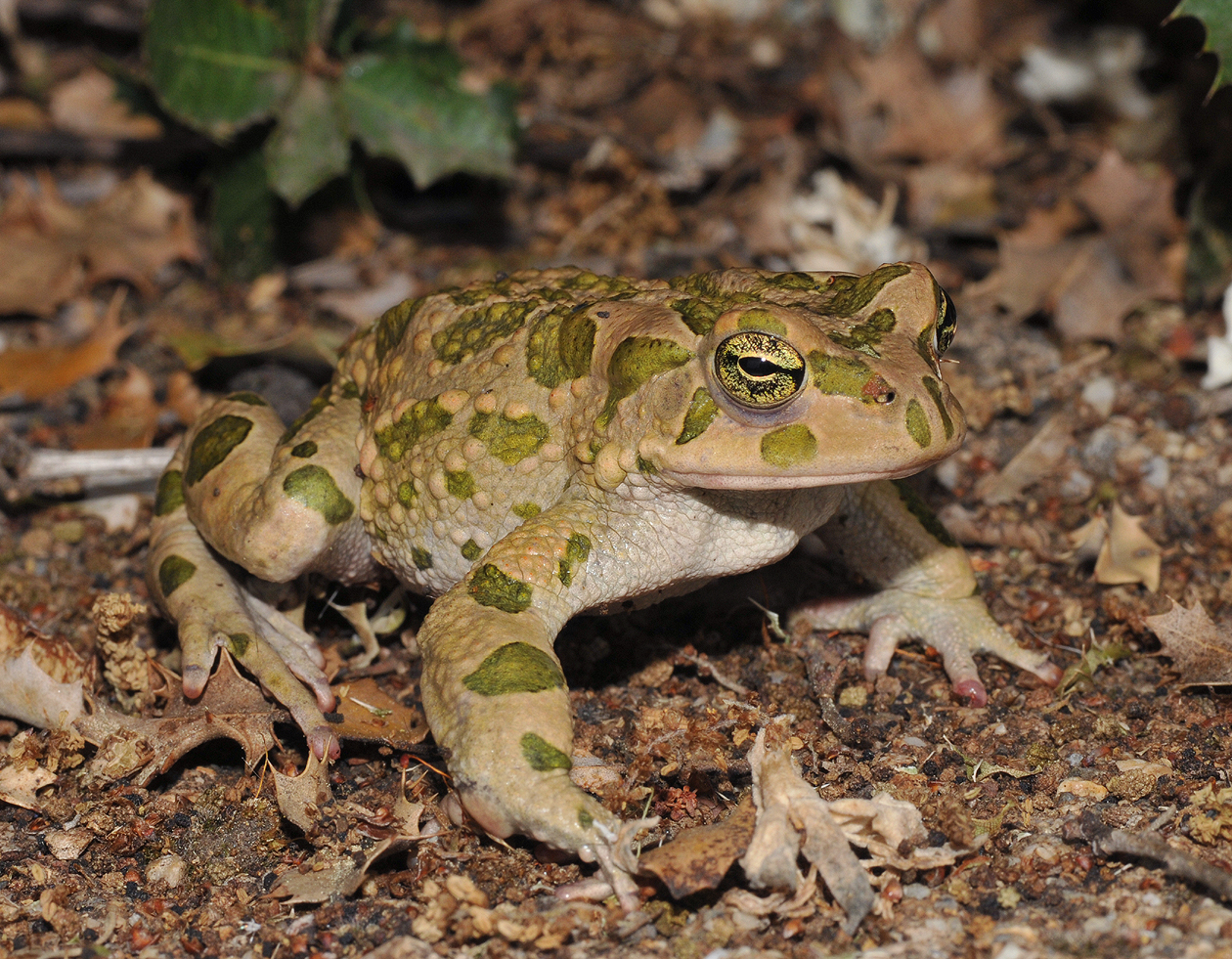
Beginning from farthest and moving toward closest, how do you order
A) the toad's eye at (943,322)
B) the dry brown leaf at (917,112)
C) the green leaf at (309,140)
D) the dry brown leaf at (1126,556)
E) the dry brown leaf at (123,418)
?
the dry brown leaf at (917,112) → the green leaf at (309,140) → the dry brown leaf at (123,418) → the dry brown leaf at (1126,556) → the toad's eye at (943,322)

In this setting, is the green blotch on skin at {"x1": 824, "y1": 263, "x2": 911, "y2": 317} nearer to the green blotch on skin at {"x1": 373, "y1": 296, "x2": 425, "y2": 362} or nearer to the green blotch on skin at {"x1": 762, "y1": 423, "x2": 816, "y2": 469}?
the green blotch on skin at {"x1": 762, "y1": 423, "x2": 816, "y2": 469}

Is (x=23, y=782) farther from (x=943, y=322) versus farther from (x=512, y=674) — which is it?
(x=943, y=322)

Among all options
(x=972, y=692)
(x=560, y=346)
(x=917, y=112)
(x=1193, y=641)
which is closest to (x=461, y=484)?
(x=560, y=346)

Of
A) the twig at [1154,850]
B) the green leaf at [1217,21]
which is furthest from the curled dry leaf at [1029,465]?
the twig at [1154,850]

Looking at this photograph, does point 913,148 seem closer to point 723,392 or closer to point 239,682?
point 723,392

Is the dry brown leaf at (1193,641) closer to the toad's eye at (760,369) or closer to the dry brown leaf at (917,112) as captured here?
the toad's eye at (760,369)

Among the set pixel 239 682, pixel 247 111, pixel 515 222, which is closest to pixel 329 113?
pixel 247 111
